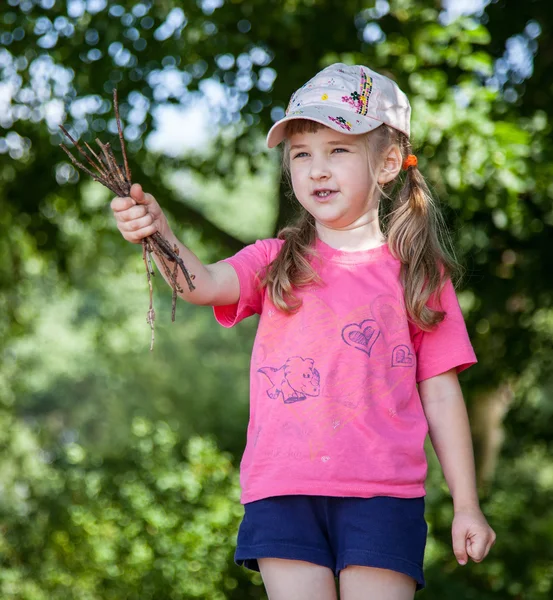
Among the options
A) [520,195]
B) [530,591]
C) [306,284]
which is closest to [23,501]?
A: [530,591]

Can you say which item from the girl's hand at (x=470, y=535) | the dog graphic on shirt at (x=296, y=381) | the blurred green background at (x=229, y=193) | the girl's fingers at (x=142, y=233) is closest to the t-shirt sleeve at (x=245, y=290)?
the dog graphic on shirt at (x=296, y=381)

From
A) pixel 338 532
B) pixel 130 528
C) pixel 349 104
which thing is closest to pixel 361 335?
pixel 338 532

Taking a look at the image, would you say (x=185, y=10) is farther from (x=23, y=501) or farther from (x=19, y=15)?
(x=23, y=501)

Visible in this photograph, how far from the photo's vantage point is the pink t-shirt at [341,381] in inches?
81.6

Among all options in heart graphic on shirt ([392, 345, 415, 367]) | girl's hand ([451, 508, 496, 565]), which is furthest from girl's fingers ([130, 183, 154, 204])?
girl's hand ([451, 508, 496, 565])

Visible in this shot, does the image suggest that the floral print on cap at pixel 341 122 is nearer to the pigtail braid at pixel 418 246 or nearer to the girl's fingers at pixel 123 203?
the pigtail braid at pixel 418 246

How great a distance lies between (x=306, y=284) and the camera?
2232mm

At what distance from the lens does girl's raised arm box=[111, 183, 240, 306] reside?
6.47 feet

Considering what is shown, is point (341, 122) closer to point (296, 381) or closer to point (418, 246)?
point (418, 246)

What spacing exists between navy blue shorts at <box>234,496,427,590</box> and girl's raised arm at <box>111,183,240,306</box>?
0.49 meters

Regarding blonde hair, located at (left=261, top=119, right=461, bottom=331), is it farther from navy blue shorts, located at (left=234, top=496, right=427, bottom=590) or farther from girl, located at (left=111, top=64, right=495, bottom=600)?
navy blue shorts, located at (left=234, top=496, right=427, bottom=590)

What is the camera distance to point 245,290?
225cm

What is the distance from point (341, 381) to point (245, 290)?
33 cm

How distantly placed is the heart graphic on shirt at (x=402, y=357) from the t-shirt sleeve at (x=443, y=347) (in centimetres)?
8
